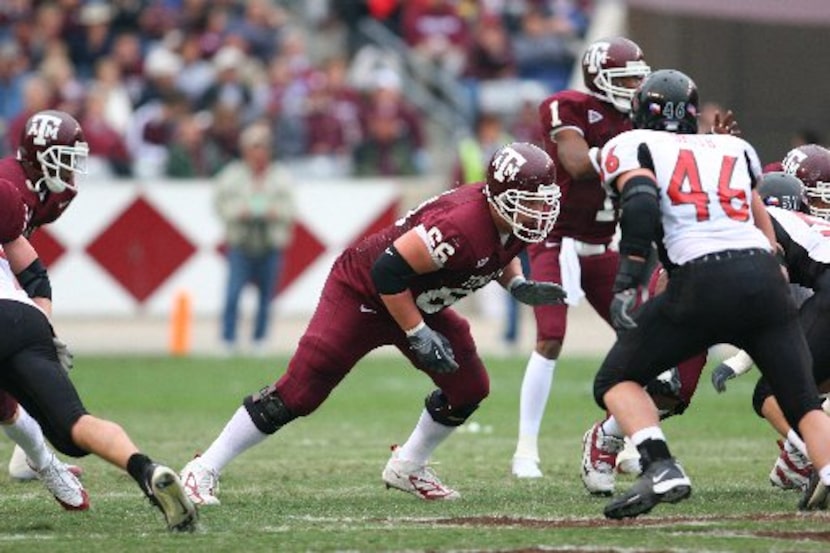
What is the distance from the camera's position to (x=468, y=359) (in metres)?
7.68

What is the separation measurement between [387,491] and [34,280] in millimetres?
1812

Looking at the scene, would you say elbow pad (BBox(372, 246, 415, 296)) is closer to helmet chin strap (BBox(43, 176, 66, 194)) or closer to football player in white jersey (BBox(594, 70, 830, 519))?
football player in white jersey (BBox(594, 70, 830, 519))

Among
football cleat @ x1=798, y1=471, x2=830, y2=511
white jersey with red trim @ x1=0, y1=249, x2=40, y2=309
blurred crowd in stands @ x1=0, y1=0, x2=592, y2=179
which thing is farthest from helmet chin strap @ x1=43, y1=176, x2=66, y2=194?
blurred crowd in stands @ x1=0, y1=0, x2=592, y2=179

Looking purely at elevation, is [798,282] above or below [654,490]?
above

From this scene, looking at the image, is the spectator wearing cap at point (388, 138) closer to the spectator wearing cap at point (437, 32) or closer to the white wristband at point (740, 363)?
the spectator wearing cap at point (437, 32)

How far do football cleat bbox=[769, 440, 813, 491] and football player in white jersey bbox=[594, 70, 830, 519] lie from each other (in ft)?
3.47

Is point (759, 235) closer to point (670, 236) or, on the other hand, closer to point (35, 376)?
point (670, 236)

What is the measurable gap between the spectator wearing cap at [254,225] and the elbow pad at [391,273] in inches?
336

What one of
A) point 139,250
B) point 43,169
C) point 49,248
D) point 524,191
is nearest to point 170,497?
→ point 524,191

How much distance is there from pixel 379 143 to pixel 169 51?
2484mm

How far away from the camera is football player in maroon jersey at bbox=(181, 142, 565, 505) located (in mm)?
7180

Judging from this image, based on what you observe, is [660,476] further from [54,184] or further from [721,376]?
[54,184]

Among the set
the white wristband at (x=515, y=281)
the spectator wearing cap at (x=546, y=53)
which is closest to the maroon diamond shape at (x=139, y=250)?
the spectator wearing cap at (x=546, y=53)

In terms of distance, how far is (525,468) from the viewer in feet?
28.3
